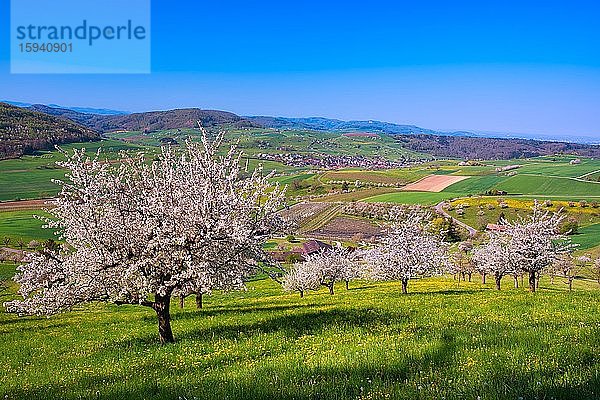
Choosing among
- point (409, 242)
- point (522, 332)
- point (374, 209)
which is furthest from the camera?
point (374, 209)

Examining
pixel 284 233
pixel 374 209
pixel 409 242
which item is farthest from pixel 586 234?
pixel 284 233

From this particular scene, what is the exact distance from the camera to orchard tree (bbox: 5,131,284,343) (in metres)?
15.7

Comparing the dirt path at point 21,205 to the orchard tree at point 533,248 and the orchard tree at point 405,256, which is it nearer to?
the orchard tree at point 405,256

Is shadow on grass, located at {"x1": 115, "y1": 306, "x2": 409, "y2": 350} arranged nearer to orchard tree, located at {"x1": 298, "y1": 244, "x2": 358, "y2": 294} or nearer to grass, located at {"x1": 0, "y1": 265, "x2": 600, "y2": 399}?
grass, located at {"x1": 0, "y1": 265, "x2": 600, "y2": 399}

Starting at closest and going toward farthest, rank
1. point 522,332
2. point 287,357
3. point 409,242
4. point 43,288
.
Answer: point 287,357
point 522,332
point 43,288
point 409,242

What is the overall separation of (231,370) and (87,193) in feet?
28.3

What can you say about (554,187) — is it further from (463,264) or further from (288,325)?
(288,325)

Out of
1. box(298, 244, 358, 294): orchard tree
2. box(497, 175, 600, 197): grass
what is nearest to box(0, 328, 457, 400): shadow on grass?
box(298, 244, 358, 294): orchard tree

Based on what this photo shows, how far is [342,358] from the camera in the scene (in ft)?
36.8

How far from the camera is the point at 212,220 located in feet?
51.5

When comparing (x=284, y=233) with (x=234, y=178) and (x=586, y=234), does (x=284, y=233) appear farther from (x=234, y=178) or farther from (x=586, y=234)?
(x=586, y=234)

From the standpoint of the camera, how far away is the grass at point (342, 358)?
8305 millimetres

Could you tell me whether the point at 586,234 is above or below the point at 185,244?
below

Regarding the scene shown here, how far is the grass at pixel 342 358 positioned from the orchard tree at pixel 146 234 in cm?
229
